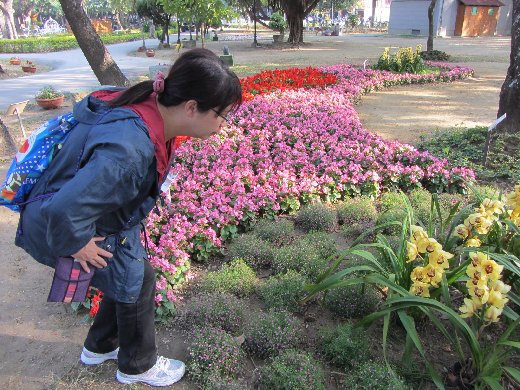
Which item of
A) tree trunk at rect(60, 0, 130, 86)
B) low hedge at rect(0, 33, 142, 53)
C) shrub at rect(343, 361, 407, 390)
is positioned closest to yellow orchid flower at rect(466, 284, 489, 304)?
shrub at rect(343, 361, 407, 390)

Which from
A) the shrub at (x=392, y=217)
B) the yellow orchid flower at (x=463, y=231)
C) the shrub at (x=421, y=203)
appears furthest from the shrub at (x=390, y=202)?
the yellow orchid flower at (x=463, y=231)

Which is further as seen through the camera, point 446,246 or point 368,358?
point 446,246

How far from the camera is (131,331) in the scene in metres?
1.98

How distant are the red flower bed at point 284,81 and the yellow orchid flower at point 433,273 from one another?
6.11 meters

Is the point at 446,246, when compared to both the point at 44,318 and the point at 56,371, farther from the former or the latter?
the point at 44,318

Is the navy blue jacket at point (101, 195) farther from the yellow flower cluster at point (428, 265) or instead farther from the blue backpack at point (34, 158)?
the yellow flower cluster at point (428, 265)

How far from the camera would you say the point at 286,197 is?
402cm

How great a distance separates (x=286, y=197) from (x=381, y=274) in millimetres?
1745

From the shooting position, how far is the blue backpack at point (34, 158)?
1.61m

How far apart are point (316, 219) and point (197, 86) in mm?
2374

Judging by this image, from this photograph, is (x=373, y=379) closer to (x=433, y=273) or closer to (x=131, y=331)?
(x=433, y=273)

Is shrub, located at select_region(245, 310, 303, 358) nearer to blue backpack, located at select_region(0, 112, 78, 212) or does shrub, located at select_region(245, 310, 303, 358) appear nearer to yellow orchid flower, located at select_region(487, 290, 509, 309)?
yellow orchid flower, located at select_region(487, 290, 509, 309)

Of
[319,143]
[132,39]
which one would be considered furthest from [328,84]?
[132,39]

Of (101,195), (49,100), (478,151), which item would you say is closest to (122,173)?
(101,195)
